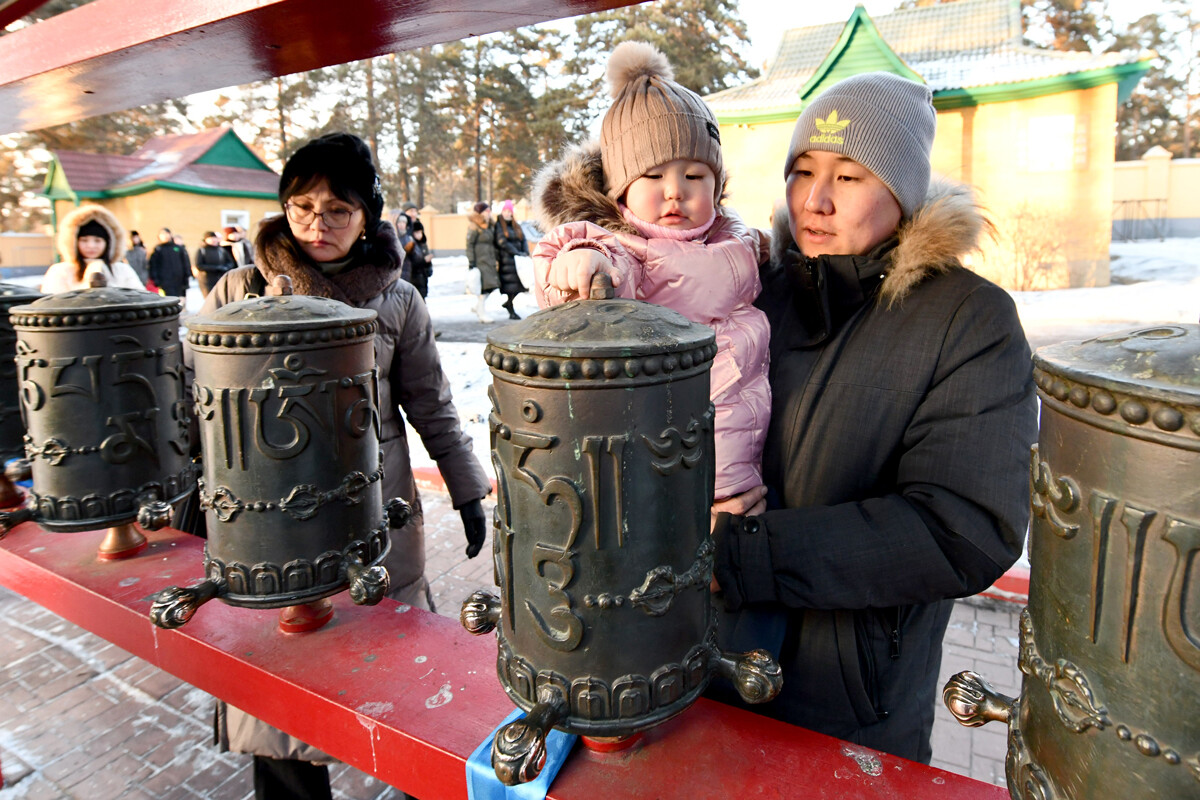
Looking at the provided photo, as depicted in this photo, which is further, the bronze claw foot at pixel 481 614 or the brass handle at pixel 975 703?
the bronze claw foot at pixel 481 614

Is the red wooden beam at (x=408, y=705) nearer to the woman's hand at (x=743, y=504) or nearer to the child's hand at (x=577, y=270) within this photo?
the woman's hand at (x=743, y=504)

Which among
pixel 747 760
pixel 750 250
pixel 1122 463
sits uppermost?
pixel 750 250

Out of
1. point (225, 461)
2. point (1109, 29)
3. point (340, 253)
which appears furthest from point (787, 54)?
point (1109, 29)

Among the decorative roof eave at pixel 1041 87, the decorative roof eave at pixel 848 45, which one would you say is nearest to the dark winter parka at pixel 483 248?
the decorative roof eave at pixel 1041 87

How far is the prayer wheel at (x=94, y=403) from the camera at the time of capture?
172 cm

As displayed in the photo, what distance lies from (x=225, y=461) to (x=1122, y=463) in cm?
140

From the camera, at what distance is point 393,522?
65.8 inches

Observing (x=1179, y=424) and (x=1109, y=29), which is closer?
(x=1179, y=424)

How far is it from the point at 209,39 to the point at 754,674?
1.60 m

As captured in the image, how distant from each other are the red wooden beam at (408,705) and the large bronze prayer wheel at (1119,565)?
383 mm

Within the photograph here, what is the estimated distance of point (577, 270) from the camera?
1111 millimetres

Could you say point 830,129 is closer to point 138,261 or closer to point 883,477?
point 883,477

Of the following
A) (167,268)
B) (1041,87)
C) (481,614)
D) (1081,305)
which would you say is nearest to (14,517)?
(481,614)

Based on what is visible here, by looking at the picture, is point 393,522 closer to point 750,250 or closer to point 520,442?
point 520,442
